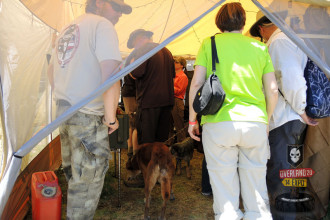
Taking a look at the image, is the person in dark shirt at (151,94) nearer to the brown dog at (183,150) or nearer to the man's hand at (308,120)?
the brown dog at (183,150)

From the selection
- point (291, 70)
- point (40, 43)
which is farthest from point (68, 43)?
point (291, 70)

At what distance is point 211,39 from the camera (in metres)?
2.64

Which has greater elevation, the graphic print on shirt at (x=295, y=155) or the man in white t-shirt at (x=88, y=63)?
the man in white t-shirt at (x=88, y=63)

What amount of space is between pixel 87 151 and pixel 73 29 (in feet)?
3.11

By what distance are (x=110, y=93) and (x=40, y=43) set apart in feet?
2.11

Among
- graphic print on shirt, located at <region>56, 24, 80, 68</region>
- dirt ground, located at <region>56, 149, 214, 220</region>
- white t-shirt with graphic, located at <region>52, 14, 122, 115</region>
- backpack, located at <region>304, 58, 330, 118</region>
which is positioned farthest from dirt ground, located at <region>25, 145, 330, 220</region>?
graphic print on shirt, located at <region>56, 24, 80, 68</region>

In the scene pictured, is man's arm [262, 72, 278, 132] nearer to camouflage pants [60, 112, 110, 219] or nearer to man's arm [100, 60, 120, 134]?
man's arm [100, 60, 120, 134]

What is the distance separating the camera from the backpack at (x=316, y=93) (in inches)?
118

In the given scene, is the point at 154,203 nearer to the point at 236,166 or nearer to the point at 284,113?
the point at 236,166

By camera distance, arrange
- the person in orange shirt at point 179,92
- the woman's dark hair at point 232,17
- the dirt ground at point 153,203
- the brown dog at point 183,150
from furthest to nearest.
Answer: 1. the person in orange shirt at point 179,92
2. the brown dog at point 183,150
3. the dirt ground at point 153,203
4. the woman's dark hair at point 232,17

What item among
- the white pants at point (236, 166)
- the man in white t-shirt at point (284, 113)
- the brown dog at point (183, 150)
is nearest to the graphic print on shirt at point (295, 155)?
the man in white t-shirt at point (284, 113)

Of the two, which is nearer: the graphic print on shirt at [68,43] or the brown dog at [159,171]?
the graphic print on shirt at [68,43]

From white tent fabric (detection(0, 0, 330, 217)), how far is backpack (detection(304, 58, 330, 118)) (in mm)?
311

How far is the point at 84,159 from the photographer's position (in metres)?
2.70
